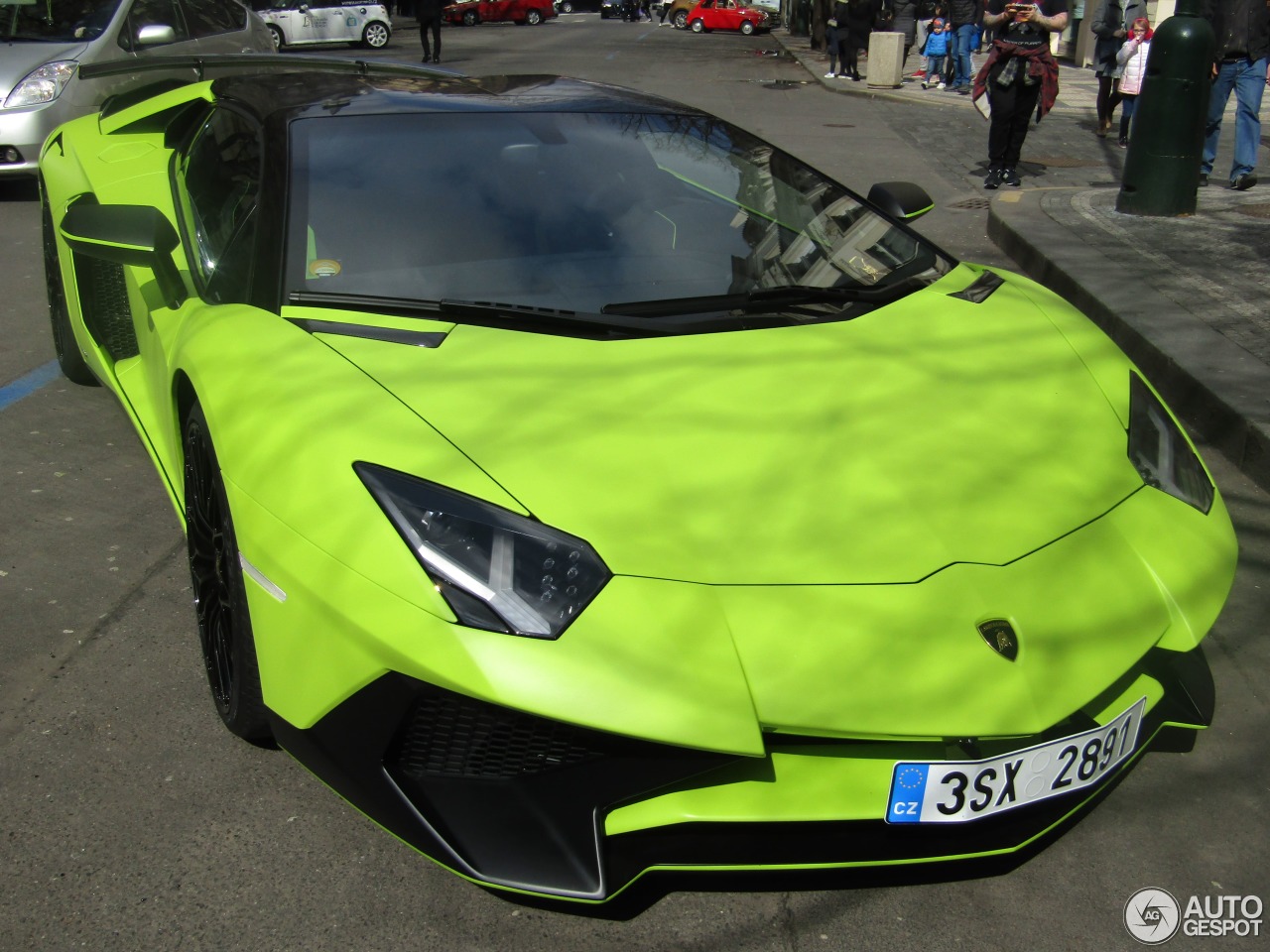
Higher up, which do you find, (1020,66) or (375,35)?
(1020,66)

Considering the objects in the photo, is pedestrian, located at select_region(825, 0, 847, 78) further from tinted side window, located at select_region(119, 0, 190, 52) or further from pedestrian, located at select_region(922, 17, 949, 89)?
tinted side window, located at select_region(119, 0, 190, 52)

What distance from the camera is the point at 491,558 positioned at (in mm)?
2086

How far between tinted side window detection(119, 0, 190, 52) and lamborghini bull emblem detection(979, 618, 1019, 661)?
9678mm

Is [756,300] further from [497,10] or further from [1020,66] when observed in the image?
[497,10]

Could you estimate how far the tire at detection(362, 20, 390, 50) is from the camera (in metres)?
27.9

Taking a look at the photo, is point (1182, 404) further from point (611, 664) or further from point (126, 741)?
point (126, 741)

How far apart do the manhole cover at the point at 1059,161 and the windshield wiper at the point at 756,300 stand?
29.7ft

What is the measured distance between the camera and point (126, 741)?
8.81 feet

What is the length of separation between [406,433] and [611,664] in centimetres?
64

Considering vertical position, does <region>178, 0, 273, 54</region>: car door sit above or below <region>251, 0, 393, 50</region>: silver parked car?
above

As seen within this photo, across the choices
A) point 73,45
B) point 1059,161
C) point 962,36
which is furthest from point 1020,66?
point 962,36

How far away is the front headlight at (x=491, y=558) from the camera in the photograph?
2.01 metres

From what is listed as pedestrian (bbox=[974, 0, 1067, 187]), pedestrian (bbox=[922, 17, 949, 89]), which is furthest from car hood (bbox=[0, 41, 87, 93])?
pedestrian (bbox=[922, 17, 949, 89])

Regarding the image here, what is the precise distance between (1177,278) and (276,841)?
18.1ft
